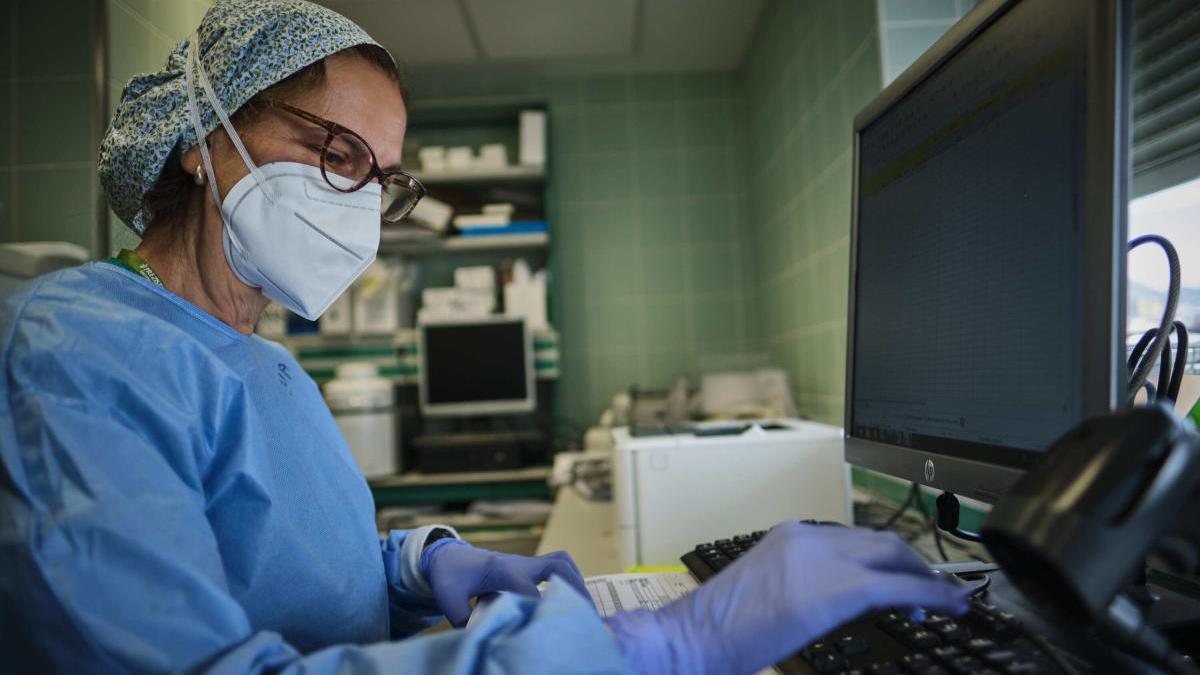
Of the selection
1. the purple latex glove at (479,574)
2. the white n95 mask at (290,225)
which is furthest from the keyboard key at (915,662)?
the white n95 mask at (290,225)

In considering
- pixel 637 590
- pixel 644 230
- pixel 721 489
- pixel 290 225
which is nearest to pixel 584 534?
pixel 721 489

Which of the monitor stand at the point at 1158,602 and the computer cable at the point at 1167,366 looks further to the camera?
the computer cable at the point at 1167,366


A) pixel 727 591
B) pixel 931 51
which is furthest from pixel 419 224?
pixel 727 591

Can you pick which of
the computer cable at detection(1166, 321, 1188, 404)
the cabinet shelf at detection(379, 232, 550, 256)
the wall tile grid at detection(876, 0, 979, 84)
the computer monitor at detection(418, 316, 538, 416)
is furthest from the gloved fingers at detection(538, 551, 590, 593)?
the cabinet shelf at detection(379, 232, 550, 256)

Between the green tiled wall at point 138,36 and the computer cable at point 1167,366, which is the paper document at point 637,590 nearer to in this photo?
the computer cable at point 1167,366

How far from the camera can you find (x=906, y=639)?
0.46 m

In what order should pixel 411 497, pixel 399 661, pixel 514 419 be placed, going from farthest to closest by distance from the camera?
pixel 514 419
pixel 411 497
pixel 399 661

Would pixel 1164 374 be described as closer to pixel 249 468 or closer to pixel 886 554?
pixel 886 554

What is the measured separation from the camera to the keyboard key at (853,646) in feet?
1.49

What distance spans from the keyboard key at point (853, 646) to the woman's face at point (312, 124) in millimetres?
665

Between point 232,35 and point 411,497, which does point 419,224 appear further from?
point 232,35

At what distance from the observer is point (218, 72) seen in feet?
2.29

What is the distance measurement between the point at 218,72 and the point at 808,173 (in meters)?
1.80

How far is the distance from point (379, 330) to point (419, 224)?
1.56 feet
